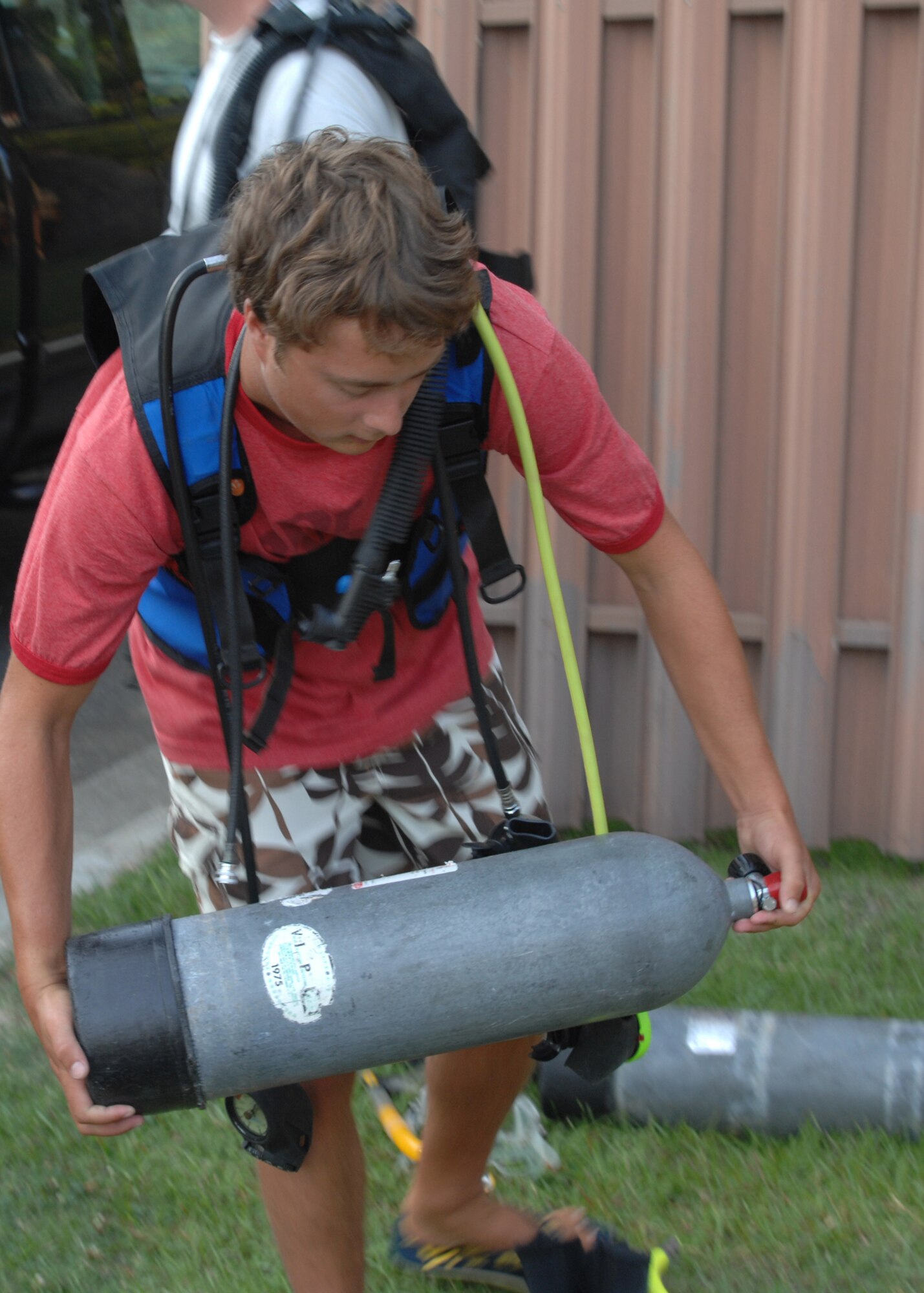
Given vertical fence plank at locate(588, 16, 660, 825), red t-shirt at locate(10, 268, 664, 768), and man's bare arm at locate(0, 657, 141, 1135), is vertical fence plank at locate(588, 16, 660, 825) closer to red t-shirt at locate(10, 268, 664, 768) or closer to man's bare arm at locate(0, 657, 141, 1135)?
red t-shirt at locate(10, 268, 664, 768)

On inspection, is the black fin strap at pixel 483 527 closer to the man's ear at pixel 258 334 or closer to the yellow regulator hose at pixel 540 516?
the yellow regulator hose at pixel 540 516

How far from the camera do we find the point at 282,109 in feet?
6.97

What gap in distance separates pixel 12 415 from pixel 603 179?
2.90 metres

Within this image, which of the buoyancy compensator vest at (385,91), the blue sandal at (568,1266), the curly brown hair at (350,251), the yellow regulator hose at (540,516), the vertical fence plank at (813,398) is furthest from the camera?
the vertical fence plank at (813,398)

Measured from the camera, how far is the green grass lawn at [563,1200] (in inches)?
96.1

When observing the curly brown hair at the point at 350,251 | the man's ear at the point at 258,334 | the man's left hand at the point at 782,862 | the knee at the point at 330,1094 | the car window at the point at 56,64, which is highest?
the car window at the point at 56,64

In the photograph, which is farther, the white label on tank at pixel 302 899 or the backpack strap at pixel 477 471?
the backpack strap at pixel 477 471

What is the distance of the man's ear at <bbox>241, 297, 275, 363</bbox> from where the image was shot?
63.7 inches

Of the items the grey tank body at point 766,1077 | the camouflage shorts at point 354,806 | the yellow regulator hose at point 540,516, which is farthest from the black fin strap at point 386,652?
the grey tank body at point 766,1077

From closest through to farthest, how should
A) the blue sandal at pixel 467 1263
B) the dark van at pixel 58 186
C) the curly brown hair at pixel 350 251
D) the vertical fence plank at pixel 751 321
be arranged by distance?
the curly brown hair at pixel 350 251 → the blue sandal at pixel 467 1263 → the vertical fence plank at pixel 751 321 → the dark van at pixel 58 186

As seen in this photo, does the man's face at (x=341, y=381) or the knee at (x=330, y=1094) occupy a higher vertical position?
the man's face at (x=341, y=381)

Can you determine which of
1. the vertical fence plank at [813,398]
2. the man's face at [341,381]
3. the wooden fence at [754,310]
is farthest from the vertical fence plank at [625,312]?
the man's face at [341,381]

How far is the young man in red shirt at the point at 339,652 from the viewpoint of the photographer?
1592 millimetres

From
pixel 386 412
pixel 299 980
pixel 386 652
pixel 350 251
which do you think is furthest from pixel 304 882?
pixel 350 251
